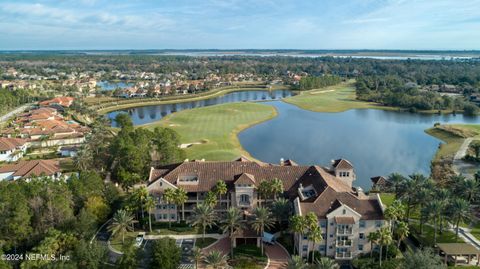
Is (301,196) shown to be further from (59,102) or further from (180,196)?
(59,102)

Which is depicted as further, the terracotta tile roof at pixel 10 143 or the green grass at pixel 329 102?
the green grass at pixel 329 102

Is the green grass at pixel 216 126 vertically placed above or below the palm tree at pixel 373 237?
below

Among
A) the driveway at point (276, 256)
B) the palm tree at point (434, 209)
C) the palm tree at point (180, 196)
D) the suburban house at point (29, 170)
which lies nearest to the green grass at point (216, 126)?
the suburban house at point (29, 170)

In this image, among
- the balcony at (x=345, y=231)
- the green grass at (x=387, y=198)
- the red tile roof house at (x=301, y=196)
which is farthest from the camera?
the green grass at (x=387, y=198)

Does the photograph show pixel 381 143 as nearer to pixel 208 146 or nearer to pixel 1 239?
pixel 208 146

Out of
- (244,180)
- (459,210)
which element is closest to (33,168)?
(244,180)

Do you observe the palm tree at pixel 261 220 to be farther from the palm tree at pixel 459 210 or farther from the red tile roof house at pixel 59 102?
the red tile roof house at pixel 59 102

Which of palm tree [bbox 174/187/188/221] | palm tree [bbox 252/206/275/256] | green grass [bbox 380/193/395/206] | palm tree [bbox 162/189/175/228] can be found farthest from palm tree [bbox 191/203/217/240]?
green grass [bbox 380/193/395/206]
